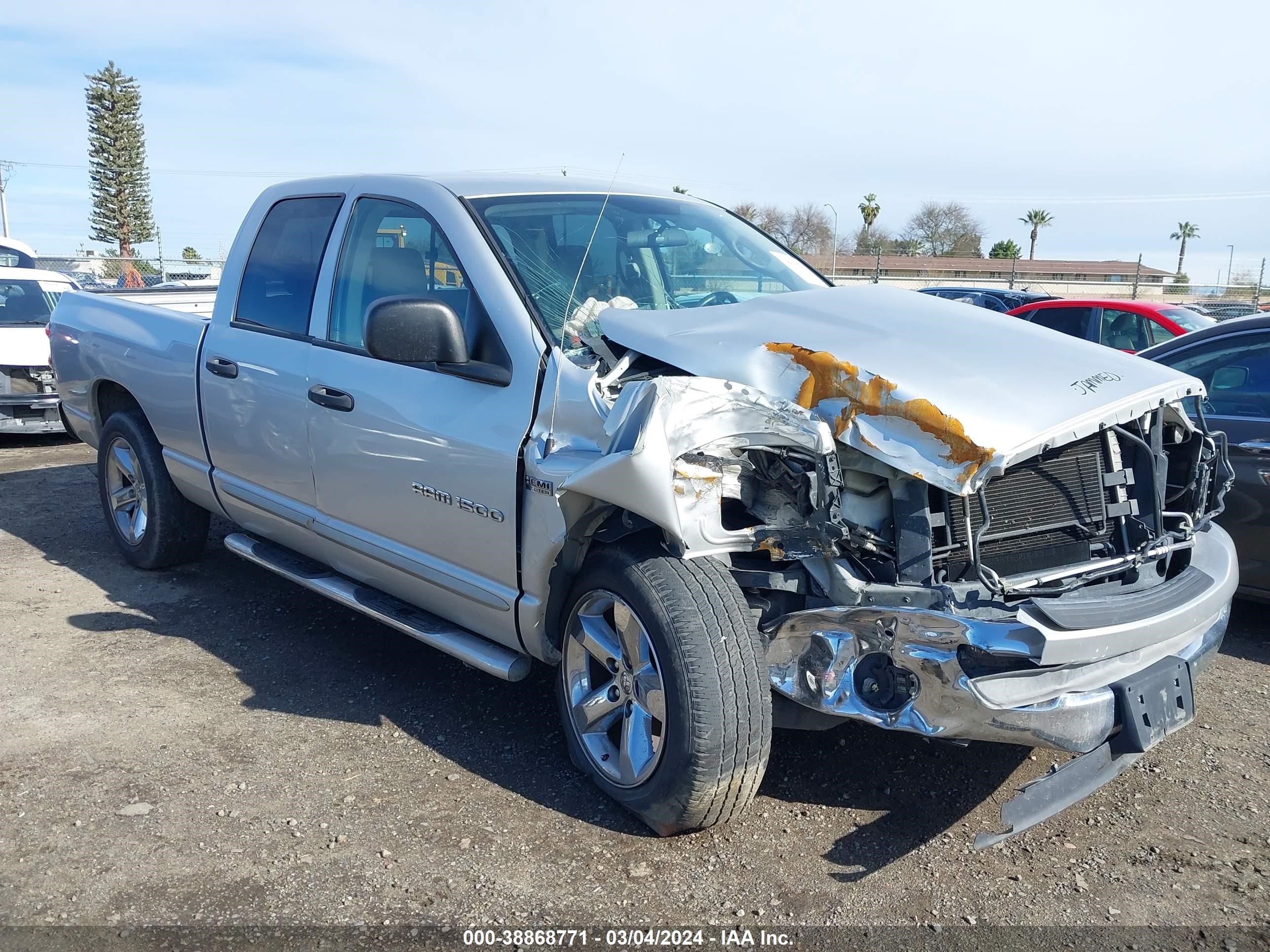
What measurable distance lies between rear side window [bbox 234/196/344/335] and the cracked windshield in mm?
934

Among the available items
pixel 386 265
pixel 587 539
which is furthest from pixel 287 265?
pixel 587 539

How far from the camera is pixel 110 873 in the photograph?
3082 millimetres

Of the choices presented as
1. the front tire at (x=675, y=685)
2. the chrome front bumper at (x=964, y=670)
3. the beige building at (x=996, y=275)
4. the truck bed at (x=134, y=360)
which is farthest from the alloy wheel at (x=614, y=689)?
the beige building at (x=996, y=275)

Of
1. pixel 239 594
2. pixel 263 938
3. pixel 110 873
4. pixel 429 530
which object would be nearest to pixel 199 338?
pixel 239 594

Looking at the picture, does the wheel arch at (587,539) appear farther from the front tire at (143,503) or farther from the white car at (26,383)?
the white car at (26,383)

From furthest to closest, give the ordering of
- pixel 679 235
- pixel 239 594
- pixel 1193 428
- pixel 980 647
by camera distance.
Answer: pixel 239 594
pixel 679 235
pixel 1193 428
pixel 980 647

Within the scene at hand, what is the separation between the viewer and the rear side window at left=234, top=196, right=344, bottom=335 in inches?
176

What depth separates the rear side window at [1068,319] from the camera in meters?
10.4

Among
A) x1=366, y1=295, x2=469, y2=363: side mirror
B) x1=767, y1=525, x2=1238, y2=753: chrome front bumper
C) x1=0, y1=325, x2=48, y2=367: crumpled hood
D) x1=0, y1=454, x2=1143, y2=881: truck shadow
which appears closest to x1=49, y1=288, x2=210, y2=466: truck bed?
x1=0, y1=454, x2=1143, y2=881: truck shadow

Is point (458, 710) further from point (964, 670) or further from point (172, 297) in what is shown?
point (172, 297)

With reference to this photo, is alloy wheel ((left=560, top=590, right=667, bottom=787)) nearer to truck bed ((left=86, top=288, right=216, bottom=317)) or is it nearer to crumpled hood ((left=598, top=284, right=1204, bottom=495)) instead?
crumpled hood ((left=598, top=284, right=1204, bottom=495))

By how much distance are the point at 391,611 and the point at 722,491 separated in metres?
1.62

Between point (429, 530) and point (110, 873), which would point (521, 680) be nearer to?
point (429, 530)

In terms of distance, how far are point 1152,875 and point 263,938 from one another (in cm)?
244
